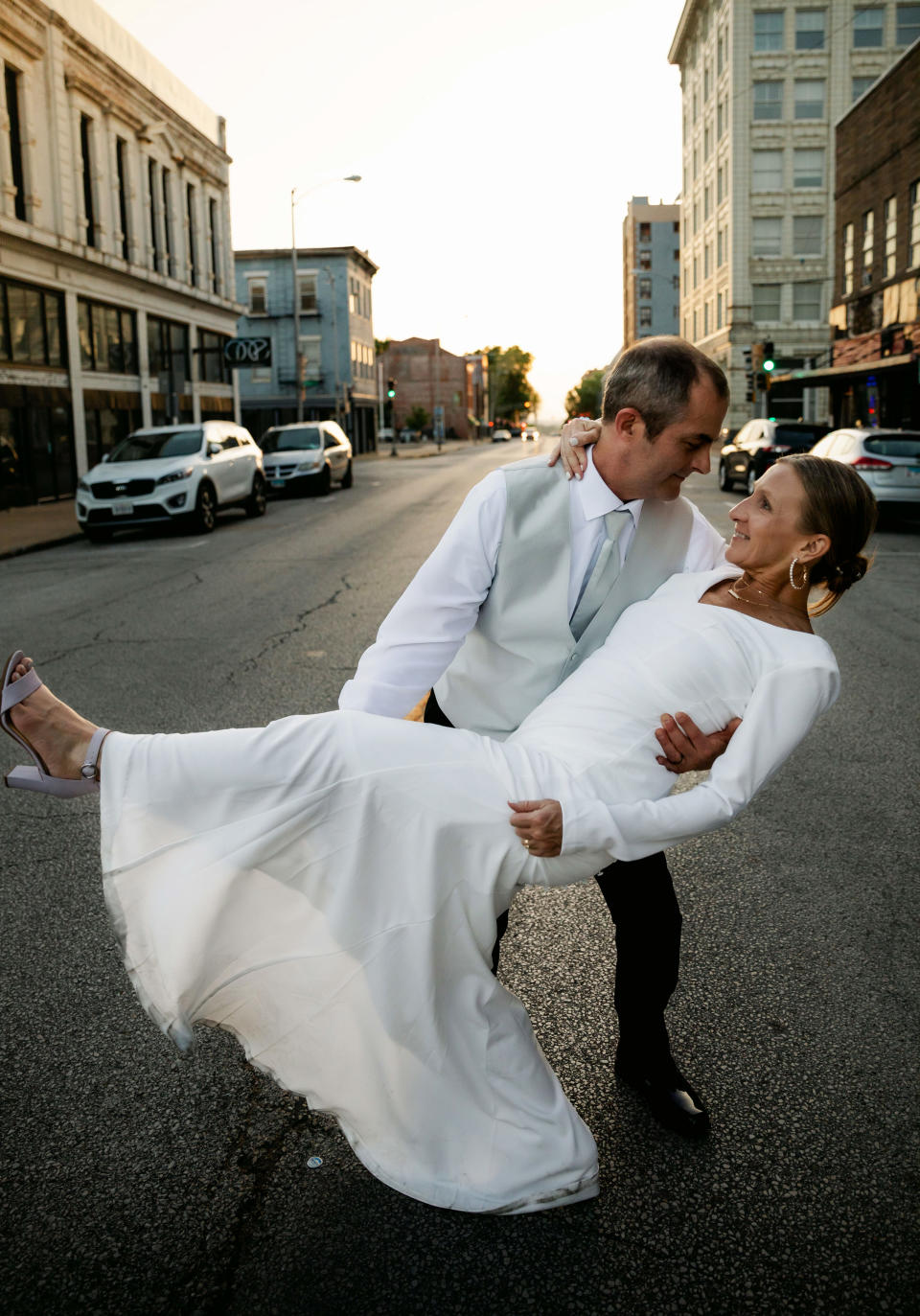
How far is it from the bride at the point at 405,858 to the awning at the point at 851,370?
26.2 metres

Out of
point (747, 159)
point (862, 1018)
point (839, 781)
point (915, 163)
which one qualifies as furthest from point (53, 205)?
point (747, 159)

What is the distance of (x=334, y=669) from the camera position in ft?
25.6

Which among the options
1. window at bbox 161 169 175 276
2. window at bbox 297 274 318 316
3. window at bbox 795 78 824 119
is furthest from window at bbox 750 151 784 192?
window at bbox 161 169 175 276

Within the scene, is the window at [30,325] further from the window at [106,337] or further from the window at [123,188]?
the window at [123,188]

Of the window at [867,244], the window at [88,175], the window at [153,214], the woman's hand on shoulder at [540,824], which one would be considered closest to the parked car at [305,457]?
the window at [88,175]

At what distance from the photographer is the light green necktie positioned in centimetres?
270

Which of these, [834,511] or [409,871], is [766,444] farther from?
[409,871]

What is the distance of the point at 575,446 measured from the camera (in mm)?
2758

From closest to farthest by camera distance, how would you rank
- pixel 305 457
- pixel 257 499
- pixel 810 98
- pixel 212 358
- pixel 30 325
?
pixel 257 499 < pixel 30 325 < pixel 305 457 < pixel 212 358 < pixel 810 98

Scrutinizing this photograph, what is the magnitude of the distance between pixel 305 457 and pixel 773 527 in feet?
86.1

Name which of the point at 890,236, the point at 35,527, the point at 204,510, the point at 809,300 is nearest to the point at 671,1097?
the point at 204,510

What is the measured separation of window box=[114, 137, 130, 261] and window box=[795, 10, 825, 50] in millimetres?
37104

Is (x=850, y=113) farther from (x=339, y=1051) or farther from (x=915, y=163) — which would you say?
(x=339, y=1051)

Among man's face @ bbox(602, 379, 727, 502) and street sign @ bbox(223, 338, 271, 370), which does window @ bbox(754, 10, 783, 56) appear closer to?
street sign @ bbox(223, 338, 271, 370)
